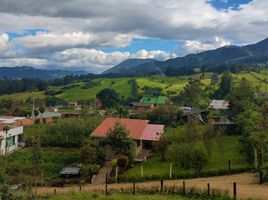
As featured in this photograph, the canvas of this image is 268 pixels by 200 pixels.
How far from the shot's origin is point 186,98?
82438 mm

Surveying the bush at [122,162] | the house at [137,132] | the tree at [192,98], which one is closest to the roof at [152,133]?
the house at [137,132]

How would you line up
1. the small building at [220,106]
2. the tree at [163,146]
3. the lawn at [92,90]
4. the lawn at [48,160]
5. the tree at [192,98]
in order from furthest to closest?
the lawn at [92,90], the tree at [192,98], the small building at [220,106], the tree at [163,146], the lawn at [48,160]

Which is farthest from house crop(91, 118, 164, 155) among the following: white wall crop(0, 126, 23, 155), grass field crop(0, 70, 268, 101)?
grass field crop(0, 70, 268, 101)

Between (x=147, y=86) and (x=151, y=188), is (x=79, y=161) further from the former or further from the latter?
(x=147, y=86)

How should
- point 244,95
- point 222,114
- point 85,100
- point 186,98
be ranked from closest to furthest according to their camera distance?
1. point 244,95
2. point 222,114
3. point 186,98
4. point 85,100

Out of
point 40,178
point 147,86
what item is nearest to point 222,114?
point 40,178

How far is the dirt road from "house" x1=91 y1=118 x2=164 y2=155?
10.2 m

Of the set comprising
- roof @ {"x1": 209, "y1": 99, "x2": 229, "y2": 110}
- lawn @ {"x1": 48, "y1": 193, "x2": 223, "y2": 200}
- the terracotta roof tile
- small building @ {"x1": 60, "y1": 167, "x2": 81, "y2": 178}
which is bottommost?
small building @ {"x1": 60, "y1": 167, "x2": 81, "y2": 178}

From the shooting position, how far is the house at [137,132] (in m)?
39.6

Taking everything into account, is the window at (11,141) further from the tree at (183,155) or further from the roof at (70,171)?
the tree at (183,155)

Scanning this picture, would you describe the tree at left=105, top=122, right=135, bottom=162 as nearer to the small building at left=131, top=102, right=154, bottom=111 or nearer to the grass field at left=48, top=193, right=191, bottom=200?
the grass field at left=48, top=193, right=191, bottom=200

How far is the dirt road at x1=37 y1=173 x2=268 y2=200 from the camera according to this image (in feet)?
77.2

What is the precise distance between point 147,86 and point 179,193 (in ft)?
291

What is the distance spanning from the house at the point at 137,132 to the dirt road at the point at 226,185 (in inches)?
400
